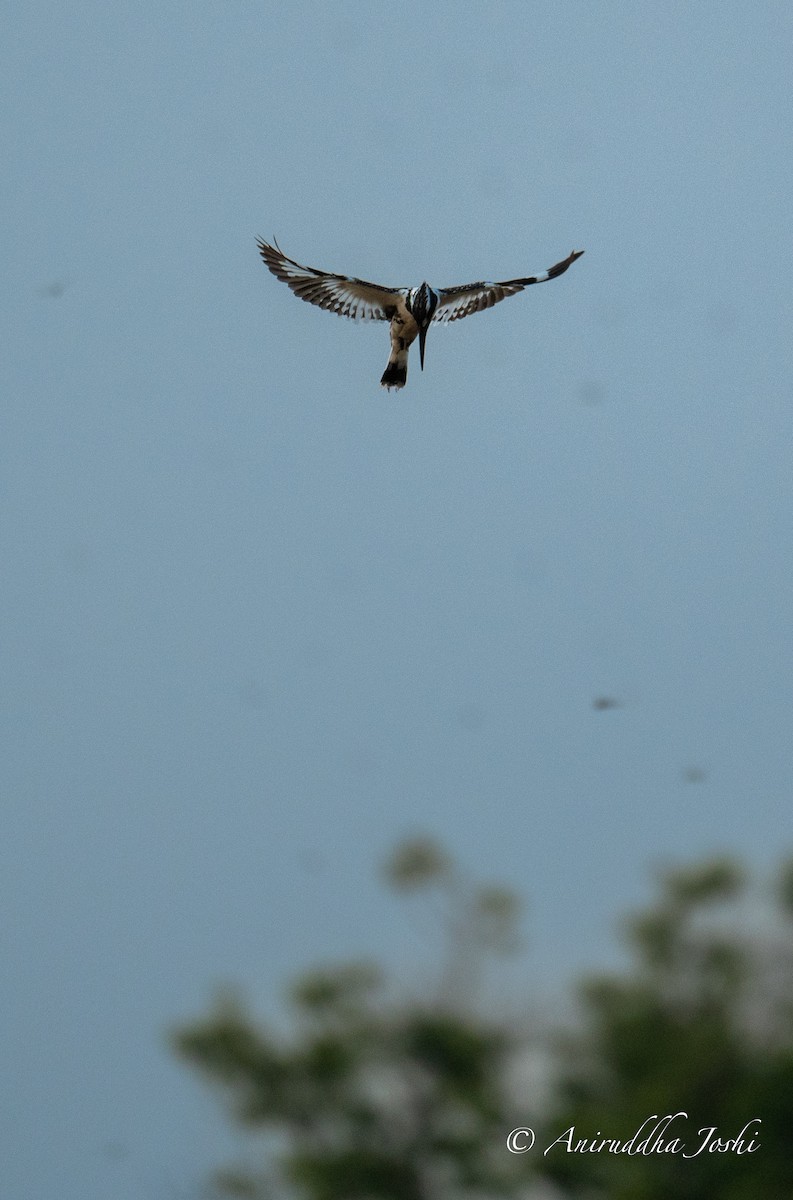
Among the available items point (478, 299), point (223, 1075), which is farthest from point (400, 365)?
point (223, 1075)

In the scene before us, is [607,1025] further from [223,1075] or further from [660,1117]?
[223,1075]

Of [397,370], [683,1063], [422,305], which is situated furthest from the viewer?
[683,1063]

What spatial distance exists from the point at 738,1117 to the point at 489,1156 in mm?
2429

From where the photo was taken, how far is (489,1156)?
15.0 m

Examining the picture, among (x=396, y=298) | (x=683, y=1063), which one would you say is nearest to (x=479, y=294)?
(x=396, y=298)

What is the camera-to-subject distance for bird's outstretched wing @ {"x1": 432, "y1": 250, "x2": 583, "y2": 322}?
9.87 meters

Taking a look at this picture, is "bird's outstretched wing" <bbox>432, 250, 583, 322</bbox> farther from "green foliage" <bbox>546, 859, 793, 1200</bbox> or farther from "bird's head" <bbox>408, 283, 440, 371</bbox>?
"green foliage" <bbox>546, 859, 793, 1200</bbox>

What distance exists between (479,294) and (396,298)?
24.8 inches

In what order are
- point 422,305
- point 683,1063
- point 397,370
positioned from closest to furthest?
point 422,305
point 397,370
point 683,1063

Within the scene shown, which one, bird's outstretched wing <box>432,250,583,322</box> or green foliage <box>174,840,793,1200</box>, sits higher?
bird's outstretched wing <box>432,250,583,322</box>

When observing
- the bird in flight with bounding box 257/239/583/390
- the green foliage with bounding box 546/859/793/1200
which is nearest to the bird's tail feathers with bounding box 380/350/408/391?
the bird in flight with bounding box 257/239/583/390

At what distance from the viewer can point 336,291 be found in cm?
1027

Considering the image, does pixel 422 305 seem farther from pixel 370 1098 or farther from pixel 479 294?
pixel 370 1098

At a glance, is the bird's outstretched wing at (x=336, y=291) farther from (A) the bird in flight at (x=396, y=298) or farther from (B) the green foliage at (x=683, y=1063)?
(B) the green foliage at (x=683, y=1063)
